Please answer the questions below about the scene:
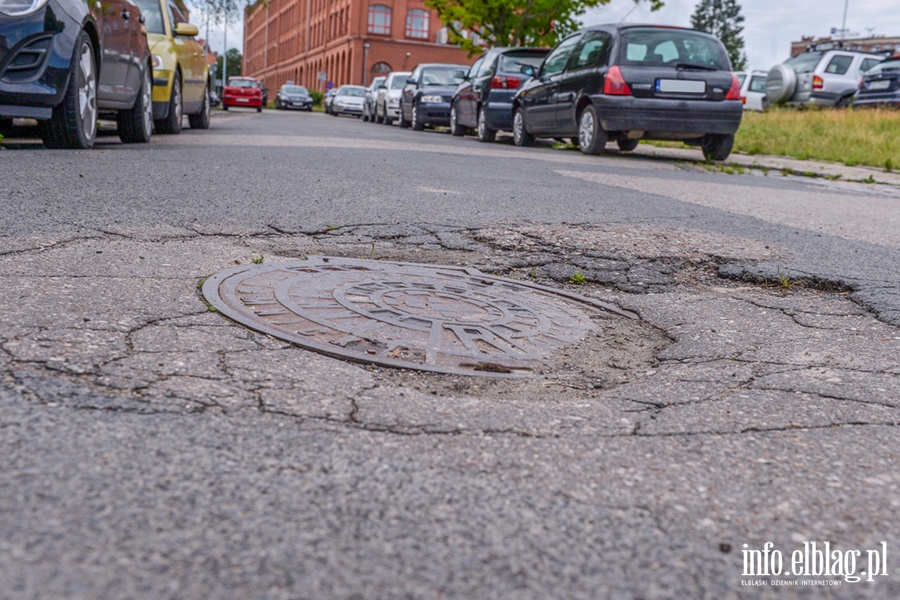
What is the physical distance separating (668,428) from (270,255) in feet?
7.94

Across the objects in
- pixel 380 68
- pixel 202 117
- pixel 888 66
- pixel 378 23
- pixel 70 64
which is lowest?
pixel 202 117

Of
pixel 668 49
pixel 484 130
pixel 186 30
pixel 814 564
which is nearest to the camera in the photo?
pixel 814 564

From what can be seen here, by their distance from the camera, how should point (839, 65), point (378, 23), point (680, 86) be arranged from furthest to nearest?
1. point (378, 23)
2. point (839, 65)
3. point (680, 86)

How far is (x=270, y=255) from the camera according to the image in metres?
4.36

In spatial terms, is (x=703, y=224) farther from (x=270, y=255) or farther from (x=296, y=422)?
(x=296, y=422)

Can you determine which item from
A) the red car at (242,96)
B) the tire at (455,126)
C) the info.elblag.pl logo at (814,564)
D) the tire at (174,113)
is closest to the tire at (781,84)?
the tire at (455,126)

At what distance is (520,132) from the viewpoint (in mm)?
15445

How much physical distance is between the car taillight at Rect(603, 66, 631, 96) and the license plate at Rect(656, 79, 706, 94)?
409 mm

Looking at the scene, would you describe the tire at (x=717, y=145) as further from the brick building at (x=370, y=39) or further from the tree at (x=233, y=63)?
the tree at (x=233, y=63)

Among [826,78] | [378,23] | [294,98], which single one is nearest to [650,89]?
[826,78]

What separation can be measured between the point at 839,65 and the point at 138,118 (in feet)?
64.9

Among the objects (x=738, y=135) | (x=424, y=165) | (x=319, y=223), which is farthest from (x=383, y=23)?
(x=319, y=223)

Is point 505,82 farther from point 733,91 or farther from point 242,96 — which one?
point 242,96

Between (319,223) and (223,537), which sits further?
(319,223)
